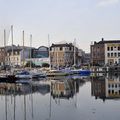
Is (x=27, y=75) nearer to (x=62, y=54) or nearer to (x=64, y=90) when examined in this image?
(x=64, y=90)

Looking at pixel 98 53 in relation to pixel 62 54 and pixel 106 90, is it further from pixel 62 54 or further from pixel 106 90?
pixel 106 90

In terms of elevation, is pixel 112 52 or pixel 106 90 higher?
pixel 112 52

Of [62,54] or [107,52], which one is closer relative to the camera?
[107,52]

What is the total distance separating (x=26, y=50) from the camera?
169625 millimetres

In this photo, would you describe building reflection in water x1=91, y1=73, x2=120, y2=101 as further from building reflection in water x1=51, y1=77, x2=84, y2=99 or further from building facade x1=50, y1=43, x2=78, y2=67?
building facade x1=50, y1=43, x2=78, y2=67

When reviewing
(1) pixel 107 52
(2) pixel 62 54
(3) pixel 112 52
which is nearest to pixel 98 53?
(1) pixel 107 52

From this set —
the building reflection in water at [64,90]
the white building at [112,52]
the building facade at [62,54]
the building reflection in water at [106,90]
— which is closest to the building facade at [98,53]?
the white building at [112,52]

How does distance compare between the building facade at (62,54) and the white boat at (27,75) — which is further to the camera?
the building facade at (62,54)

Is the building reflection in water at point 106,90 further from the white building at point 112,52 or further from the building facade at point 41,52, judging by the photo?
the building facade at point 41,52

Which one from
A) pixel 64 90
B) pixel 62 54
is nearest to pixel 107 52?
pixel 62 54

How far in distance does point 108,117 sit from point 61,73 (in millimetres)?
63533

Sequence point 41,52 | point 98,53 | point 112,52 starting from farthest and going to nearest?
point 41,52
point 98,53
point 112,52

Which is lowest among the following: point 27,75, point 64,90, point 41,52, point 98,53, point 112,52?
point 64,90

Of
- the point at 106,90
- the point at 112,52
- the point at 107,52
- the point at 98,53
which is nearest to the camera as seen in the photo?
the point at 106,90
